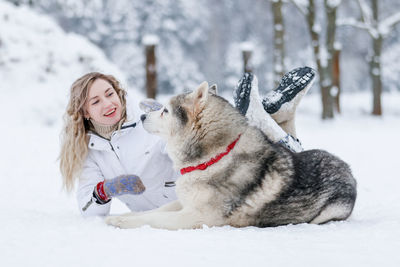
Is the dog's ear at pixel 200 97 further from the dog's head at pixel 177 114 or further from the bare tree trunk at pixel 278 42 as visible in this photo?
the bare tree trunk at pixel 278 42

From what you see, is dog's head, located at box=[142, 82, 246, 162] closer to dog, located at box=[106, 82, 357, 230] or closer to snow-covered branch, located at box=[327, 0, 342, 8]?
dog, located at box=[106, 82, 357, 230]

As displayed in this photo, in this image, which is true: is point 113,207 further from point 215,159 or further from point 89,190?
point 215,159

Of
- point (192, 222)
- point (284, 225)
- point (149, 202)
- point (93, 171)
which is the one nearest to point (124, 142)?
point (93, 171)

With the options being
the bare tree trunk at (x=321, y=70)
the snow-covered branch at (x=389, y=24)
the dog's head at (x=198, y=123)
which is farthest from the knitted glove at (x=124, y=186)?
the snow-covered branch at (x=389, y=24)

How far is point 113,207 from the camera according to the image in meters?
5.39

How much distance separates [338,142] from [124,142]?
7.01 metres

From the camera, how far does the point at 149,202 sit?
13.7ft

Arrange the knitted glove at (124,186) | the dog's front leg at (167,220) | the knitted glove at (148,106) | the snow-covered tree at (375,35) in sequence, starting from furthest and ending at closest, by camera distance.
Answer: the snow-covered tree at (375,35)
the knitted glove at (148,106)
the knitted glove at (124,186)
the dog's front leg at (167,220)

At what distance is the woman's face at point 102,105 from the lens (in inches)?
147

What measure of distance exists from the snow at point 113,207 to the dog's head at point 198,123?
0.64 meters

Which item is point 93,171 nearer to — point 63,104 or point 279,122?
point 279,122

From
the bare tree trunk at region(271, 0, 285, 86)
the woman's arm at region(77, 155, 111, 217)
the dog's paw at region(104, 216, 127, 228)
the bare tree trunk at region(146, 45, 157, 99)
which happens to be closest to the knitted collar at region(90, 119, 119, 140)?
the woman's arm at region(77, 155, 111, 217)

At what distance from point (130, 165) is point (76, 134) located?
0.58 metres

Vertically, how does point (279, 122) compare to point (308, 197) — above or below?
above
